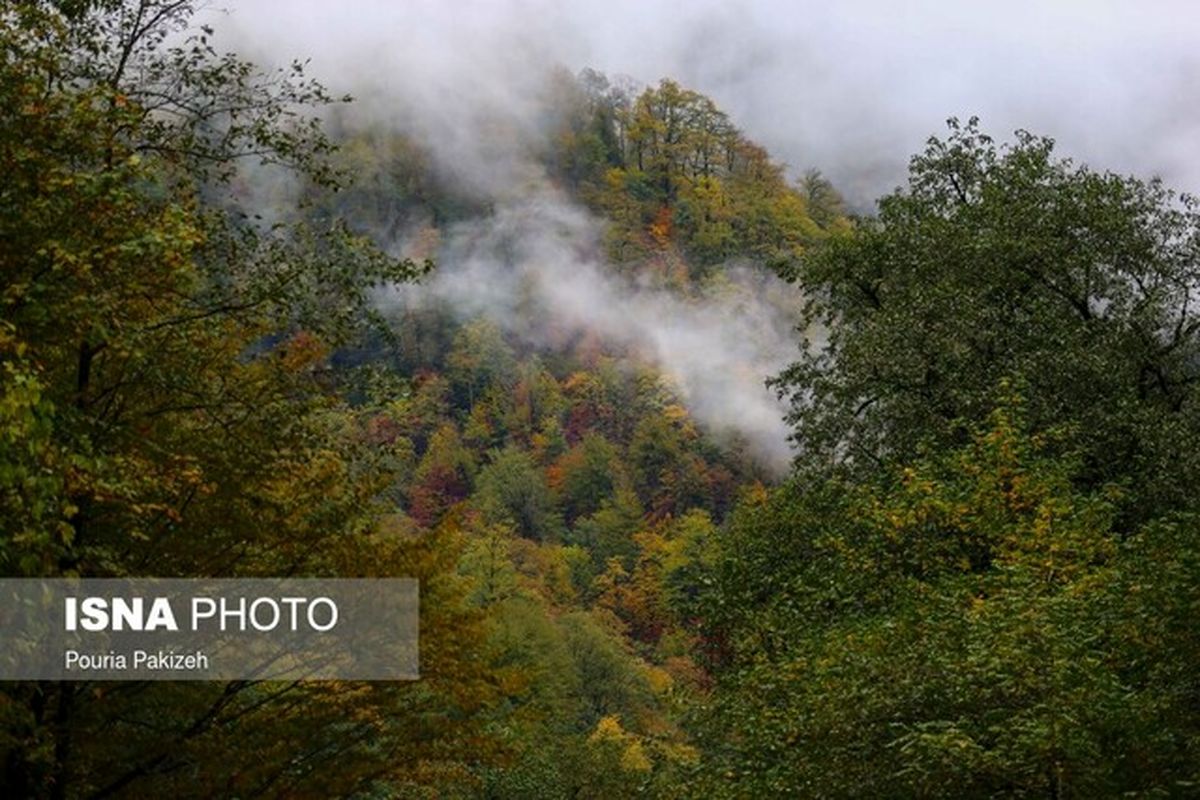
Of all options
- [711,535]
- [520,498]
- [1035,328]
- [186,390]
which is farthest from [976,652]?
[520,498]

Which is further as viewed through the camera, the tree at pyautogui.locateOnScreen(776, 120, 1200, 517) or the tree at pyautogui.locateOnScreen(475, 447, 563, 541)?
the tree at pyautogui.locateOnScreen(475, 447, 563, 541)

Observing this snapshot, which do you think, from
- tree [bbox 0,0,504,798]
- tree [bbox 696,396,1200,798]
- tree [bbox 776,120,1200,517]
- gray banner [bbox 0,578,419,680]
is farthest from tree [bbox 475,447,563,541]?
gray banner [bbox 0,578,419,680]

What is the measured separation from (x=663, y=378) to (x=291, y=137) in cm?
15889

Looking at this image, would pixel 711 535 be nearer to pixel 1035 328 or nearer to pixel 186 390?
pixel 1035 328

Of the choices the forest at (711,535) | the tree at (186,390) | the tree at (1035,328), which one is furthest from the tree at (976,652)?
the tree at (186,390)

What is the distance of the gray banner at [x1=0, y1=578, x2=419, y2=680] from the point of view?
957 centimetres

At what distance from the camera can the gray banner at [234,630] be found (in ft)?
31.4

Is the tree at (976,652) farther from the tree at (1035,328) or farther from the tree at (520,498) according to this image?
the tree at (520,498)

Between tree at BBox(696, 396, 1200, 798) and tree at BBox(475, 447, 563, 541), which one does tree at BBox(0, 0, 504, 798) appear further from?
tree at BBox(475, 447, 563, 541)

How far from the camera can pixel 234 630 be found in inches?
405

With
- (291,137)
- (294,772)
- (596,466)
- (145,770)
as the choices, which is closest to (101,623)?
(145,770)

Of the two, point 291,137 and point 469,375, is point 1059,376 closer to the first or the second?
point 291,137

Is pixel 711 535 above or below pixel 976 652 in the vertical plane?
above

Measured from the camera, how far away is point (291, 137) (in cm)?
1143
